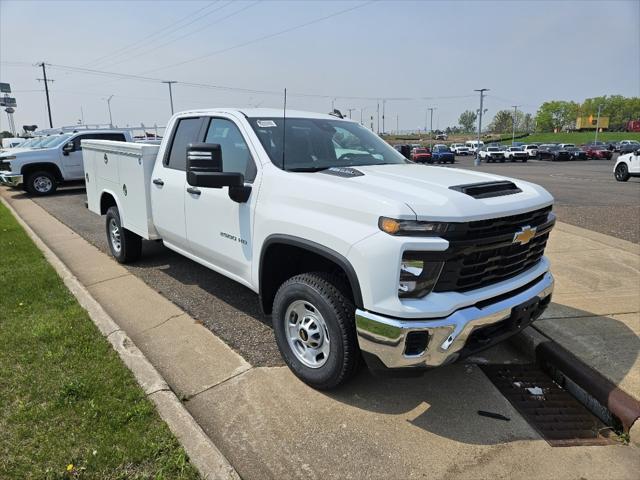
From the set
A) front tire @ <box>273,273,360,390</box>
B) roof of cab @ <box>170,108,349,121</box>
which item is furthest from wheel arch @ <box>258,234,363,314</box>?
roof of cab @ <box>170,108,349,121</box>

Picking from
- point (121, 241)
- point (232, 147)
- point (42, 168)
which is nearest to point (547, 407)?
point (232, 147)

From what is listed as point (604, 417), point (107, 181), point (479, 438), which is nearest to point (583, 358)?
point (604, 417)

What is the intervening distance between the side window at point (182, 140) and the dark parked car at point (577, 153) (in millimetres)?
50344

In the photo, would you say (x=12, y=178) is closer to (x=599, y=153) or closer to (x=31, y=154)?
(x=31, y=154)

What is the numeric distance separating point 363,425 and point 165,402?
1.29m

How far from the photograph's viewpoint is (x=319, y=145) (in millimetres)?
4031

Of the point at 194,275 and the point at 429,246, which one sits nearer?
the point at 429,246

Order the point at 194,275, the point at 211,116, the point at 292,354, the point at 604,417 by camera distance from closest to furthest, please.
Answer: the point at 604,417, the point at 292,354, the point at 211,116, the point at 194,275

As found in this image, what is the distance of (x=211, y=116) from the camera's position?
440 cm

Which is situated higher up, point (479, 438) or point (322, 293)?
point (322, 293)

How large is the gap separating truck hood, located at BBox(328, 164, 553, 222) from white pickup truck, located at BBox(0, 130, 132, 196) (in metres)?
13.5

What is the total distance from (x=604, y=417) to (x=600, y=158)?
177ft

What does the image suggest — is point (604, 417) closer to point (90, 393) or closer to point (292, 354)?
point (292, 354)

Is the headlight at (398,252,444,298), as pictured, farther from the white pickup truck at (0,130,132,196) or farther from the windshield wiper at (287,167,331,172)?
the white pickup truck at (0,130,132,196)
